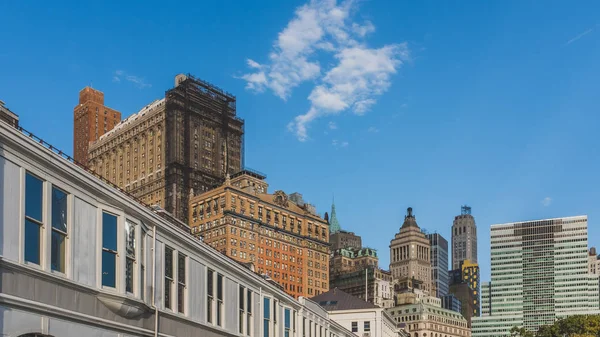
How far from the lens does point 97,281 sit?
78.0ft

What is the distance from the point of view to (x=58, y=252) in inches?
868

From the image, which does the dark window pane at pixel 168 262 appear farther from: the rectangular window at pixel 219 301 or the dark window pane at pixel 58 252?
the dark window pane at pixel 58 252

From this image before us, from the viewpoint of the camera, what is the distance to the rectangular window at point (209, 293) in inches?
1309

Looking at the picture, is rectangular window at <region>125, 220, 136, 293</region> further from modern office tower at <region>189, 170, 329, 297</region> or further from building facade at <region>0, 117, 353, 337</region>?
modern office tower at <region>189, 170, 329, 297</region>

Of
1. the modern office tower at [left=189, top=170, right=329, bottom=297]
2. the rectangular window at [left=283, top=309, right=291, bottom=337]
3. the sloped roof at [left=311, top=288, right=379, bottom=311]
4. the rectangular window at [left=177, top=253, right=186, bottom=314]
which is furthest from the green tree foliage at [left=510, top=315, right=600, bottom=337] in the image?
the modern office tower at [left=189, top=170, right=329, bottom=297]

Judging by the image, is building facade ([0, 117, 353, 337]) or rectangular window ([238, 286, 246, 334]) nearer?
building facade ([0, 117, 353, 337])

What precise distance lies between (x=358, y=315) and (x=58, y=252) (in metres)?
60.9

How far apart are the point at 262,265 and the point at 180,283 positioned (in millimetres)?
159561

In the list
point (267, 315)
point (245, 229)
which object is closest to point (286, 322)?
point (267, 315)

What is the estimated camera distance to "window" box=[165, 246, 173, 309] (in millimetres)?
29016

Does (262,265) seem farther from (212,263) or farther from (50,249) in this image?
(50,249)

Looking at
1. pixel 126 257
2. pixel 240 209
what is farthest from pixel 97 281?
pixel 240 209

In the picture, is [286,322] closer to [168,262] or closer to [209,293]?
[209,293]

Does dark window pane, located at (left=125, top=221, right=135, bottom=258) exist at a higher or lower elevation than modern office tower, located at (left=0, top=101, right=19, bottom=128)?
lower
